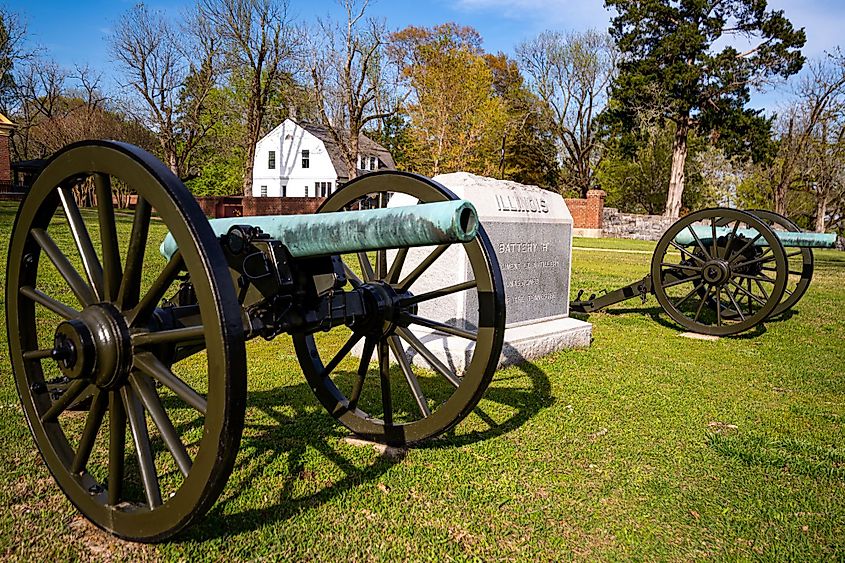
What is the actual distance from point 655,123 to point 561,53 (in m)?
14.3

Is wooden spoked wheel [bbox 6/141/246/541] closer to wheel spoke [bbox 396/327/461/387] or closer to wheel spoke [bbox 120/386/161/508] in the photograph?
wheel spoke [bbox 120/386/161/508]

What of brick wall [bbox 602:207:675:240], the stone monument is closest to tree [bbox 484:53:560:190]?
brick wall [bbox 602:207:675:240]

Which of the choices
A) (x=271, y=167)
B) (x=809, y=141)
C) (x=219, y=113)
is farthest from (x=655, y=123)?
(x=271, y=167)

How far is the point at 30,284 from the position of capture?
288cm

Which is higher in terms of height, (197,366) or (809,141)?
(809,141)

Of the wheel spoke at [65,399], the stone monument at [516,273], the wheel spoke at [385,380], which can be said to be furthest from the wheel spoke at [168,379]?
the stone monument at [516,273]

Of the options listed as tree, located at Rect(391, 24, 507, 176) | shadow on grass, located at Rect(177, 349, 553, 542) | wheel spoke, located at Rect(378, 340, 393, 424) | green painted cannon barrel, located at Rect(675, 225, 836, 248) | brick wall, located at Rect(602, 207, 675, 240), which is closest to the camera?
shadow on grass, located at Rect(177, 349, 553, 542)

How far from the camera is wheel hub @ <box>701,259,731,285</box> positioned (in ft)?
25.0

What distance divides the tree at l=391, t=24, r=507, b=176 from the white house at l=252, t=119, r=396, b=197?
9451 millimetres

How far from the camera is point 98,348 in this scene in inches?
94.7

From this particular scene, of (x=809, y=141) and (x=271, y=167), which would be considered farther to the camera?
(x=271, y=167)

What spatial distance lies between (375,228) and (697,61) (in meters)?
35.2

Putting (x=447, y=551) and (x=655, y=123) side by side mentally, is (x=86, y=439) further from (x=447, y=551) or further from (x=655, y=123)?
(x=655, y=123)

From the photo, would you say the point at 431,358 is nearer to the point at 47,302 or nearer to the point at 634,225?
the point at 47,302
